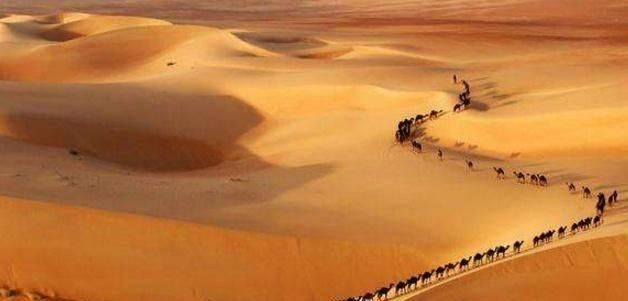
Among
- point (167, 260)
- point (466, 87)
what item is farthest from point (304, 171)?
point (466, 87)

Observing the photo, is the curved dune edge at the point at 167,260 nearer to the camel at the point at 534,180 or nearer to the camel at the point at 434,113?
the camel at the point at 534,180

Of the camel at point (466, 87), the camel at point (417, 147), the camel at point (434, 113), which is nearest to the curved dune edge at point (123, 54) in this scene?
the camel at point (466, 87)

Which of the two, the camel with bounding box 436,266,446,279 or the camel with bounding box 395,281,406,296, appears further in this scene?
the camel with bounding box 436,266,446,279

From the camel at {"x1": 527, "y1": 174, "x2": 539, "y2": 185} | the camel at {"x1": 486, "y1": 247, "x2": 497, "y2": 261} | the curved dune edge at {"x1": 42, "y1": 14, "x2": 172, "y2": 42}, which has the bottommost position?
the curved dune edge at {"x1": 42, "y1": 14, "x2": 172, "y2": 42}

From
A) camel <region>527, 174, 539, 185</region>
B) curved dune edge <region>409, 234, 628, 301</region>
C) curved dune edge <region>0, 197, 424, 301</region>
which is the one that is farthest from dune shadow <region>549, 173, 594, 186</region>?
curved dune edge <region>409, 234, 628, 301</region>

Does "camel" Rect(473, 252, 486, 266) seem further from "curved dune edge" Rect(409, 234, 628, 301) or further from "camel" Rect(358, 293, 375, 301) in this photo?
"camel" Rect(358, 293, 375, 301)

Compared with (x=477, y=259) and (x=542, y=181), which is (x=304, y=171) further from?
(x=477, y=259)
